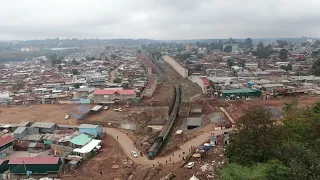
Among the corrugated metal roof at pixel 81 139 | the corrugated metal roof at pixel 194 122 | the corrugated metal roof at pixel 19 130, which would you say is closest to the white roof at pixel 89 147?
the corrugated metal roof at pixel 81 139

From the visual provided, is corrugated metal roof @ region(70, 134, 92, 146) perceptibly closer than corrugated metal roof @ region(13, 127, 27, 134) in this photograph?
Yes

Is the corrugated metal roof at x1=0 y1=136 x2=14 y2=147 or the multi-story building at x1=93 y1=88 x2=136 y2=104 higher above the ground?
the multi-story building at x1=93 y1=88 x2=136 y2=104

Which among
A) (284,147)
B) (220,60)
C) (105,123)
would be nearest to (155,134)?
(105,123)

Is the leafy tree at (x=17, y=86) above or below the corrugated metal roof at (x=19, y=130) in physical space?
below

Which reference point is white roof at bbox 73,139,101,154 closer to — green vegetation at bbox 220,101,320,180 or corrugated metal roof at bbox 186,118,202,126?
corrugated metal roof at bbox 186,118,202,126

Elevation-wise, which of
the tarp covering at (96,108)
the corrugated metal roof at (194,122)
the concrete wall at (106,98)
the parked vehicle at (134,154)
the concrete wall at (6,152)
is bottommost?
the concrete wall at (6,152)

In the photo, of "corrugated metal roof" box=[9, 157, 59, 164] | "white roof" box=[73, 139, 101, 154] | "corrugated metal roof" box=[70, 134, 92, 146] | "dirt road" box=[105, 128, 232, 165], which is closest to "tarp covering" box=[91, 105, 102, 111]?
"dirt road" box=[105, 128, 232, 165]

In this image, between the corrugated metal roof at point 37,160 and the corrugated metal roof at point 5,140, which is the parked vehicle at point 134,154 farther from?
the corrugated metal roof at point 5,140

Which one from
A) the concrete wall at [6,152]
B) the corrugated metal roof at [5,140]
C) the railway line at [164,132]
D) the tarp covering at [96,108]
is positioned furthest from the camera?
the tarp covering at [96,108]

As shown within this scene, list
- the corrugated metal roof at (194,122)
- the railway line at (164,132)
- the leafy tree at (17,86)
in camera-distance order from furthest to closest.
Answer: the leafy tree at (17,86)
the corrugated metal roof at (194,122)
the railway line at (164,132)
